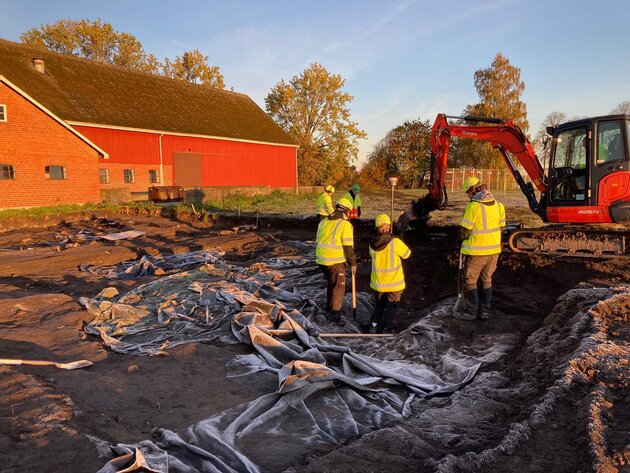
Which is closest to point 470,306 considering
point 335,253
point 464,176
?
point 335,253

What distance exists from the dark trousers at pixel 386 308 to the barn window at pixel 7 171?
73.5ft

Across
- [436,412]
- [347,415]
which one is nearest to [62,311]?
[347,415]

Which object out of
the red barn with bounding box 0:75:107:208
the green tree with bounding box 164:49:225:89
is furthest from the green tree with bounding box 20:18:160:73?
the red barn with bounding box 0:75:107:208

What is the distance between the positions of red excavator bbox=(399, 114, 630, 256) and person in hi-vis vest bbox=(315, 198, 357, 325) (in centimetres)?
431

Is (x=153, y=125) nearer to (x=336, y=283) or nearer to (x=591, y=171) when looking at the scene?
(x=336, y=283)

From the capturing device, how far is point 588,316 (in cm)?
614

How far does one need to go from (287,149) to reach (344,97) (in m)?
13.6

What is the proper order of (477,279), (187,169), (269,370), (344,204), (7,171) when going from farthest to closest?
(187,169) → (7,171) → (344,204) → (477,279) → (269,370)

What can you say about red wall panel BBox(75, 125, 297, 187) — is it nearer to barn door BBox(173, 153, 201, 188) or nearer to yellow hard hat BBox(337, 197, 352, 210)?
barn door BBox(173, 153, 201, 188)

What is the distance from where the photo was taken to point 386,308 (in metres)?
7.37

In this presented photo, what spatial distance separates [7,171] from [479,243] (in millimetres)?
23649

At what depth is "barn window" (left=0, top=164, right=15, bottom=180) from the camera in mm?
22609

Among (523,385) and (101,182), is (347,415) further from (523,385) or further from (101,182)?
(101,182)

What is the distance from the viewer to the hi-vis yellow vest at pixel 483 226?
24.2ft
